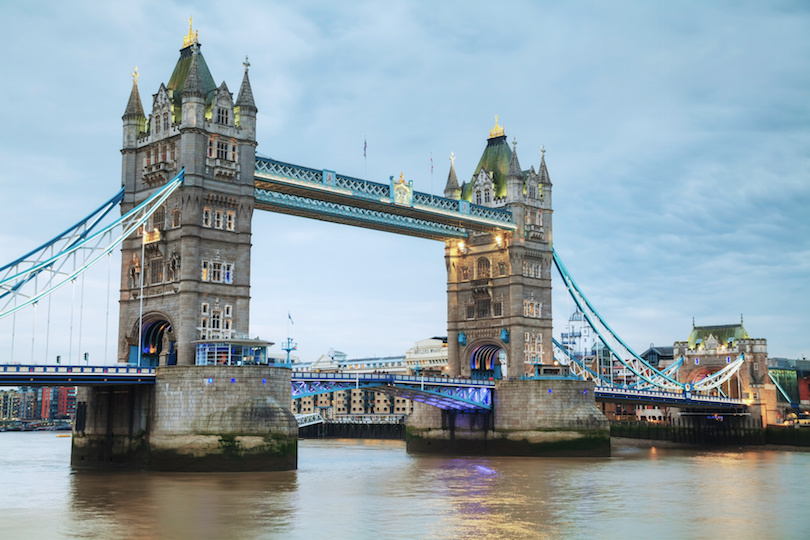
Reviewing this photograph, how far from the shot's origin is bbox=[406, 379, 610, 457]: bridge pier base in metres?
80.4

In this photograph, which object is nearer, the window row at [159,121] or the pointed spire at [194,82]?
the pointed spire at [194,82]

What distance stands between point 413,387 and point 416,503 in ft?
110

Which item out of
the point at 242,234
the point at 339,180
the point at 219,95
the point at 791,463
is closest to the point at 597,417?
the point at 791,463

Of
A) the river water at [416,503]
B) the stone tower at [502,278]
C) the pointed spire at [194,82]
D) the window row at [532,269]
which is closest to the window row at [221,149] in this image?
the pointed spire at [194,82]

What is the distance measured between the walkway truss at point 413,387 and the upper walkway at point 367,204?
12.3m

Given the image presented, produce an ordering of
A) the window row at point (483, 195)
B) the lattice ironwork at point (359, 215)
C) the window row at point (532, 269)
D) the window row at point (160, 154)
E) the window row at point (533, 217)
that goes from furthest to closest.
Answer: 1. the window row at point (483, 195)
2. the window row at point (533, 217)
3. the window row at point (532, 269)
4. the lattice ironwork at point (359, 215)
5. the window row at point (160, 154)

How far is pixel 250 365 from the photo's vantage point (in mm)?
60312

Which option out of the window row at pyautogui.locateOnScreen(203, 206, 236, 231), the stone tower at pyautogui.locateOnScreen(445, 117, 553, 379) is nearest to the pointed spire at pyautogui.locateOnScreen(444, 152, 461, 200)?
the stone tower at pyautogui.locateOnScreen(445, 117, 553, 379)

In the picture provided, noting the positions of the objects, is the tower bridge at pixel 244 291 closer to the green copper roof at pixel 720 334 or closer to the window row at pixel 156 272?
the window row at pixel 156 272

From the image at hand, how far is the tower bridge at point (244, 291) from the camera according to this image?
59562mm

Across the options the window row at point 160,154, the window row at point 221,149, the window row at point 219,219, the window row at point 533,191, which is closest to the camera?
the window row at point 219,219

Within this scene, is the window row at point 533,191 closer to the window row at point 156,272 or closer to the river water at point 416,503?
the river water at point 416,503

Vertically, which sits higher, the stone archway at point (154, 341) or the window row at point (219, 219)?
the window row at point (219, 219)

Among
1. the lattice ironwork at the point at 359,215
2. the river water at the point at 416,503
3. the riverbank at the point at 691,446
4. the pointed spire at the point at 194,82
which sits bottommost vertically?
the river water at the point at 416,503
